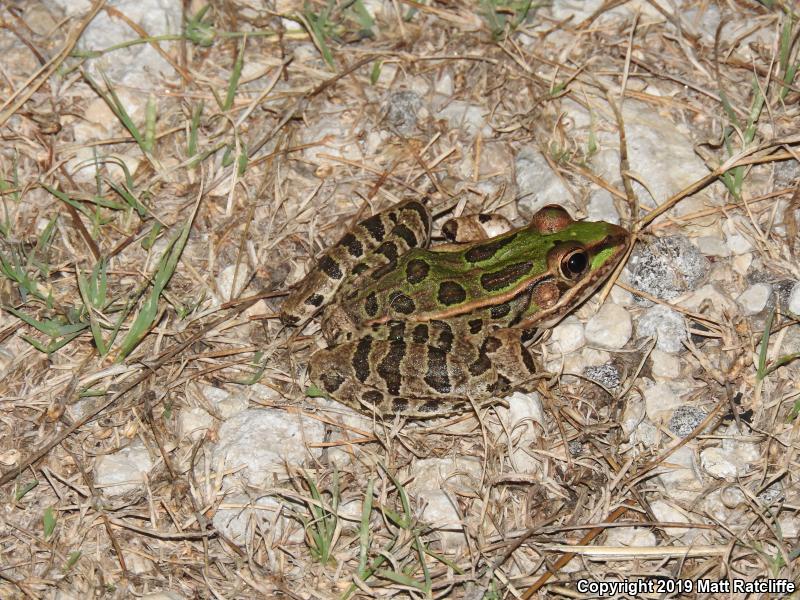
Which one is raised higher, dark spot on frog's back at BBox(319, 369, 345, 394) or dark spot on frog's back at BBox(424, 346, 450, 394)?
dark spot on frog's back at BBox(319, 369, 345, 394)

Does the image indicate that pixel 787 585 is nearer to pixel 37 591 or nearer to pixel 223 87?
pixel 37 591

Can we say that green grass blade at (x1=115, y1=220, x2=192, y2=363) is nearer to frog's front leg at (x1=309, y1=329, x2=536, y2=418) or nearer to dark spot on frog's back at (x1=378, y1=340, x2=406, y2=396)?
frog's front leg at (x1=309, y1=329, x2=536, y2=418)

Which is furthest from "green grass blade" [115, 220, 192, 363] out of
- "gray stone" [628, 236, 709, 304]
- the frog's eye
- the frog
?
"gray stone" [628, 236, 709, 304]

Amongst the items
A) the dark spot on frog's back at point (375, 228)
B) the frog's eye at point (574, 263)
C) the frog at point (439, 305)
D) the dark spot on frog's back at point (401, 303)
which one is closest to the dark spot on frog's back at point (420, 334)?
the frog at point (439, 305)

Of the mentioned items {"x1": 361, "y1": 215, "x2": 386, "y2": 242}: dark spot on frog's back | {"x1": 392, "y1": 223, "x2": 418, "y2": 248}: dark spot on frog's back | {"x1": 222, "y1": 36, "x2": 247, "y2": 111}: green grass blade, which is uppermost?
{"x1": 222, "y1": 36, "x2": 247, "y2": 111}: green grass blade

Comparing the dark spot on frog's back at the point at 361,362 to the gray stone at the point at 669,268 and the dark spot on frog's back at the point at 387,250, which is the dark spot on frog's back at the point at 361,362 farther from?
the gray stone at the point at 669,268

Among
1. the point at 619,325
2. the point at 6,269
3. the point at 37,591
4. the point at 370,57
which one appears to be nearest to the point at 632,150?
the point at 619,325

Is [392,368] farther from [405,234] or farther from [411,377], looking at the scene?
[405,234]
